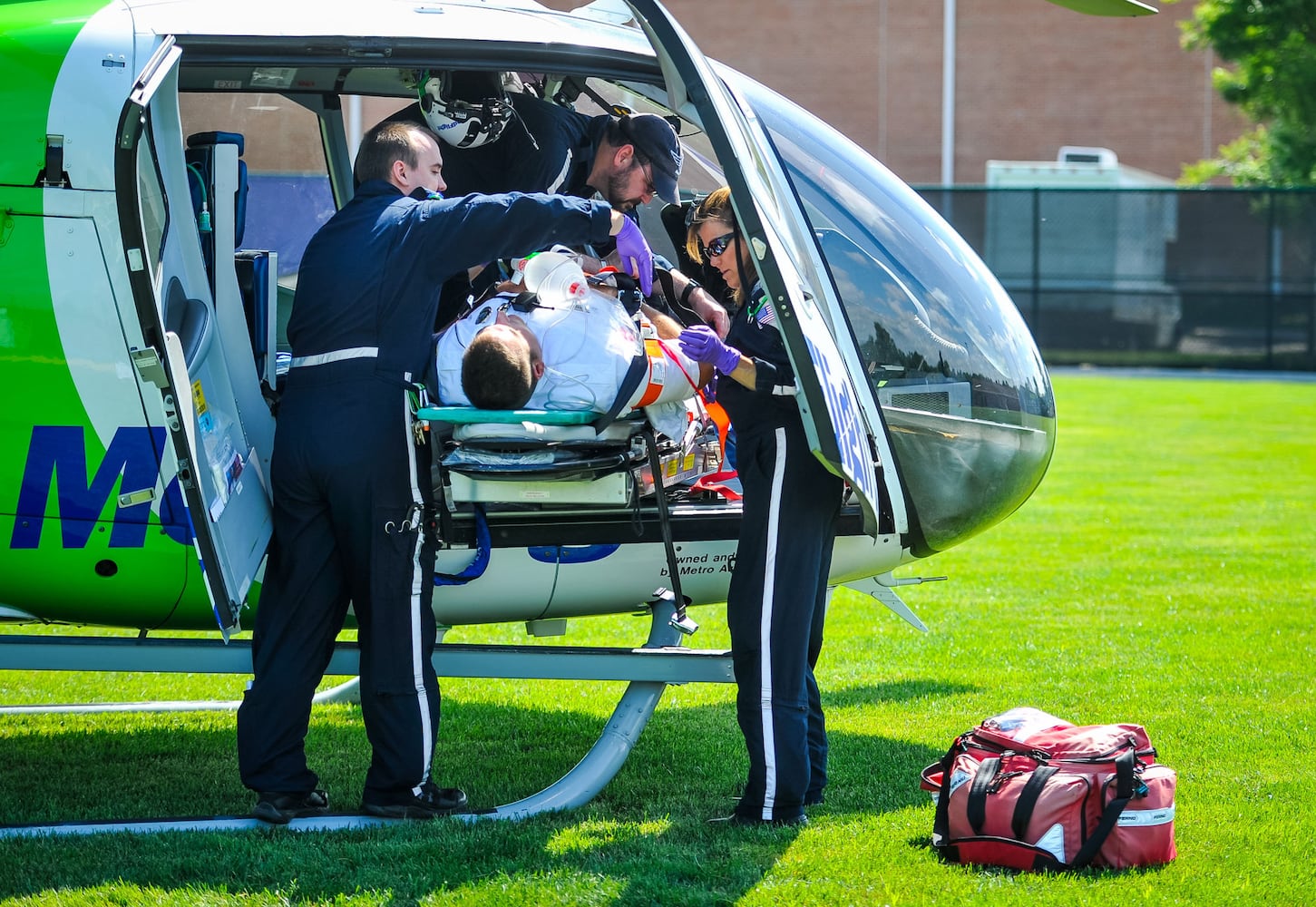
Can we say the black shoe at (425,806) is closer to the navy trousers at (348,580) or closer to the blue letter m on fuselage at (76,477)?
the navy trousers at (348,580)

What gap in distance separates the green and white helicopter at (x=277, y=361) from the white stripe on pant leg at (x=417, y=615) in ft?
0.32

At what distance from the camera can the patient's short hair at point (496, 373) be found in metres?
3.75

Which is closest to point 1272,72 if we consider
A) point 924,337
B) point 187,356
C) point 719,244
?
point 924,337

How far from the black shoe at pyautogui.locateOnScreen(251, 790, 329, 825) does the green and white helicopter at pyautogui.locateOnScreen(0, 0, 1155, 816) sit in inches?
14.6

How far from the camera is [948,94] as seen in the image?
31.7 m

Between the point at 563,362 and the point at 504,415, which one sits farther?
the point at 563,362

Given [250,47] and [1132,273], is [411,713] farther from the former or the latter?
[1132,273]

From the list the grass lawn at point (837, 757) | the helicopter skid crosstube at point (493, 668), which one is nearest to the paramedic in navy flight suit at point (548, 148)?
the helicopter skid crosstube at point (493, 668)

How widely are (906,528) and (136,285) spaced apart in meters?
2.04

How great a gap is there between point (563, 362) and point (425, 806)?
1.29 meters

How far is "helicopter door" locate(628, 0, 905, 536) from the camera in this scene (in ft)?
11.6

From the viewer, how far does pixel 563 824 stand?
4.12 meters

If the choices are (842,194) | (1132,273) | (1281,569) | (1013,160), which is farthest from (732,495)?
(1013,160)

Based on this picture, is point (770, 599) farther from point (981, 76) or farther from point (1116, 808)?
point (981, 76)
